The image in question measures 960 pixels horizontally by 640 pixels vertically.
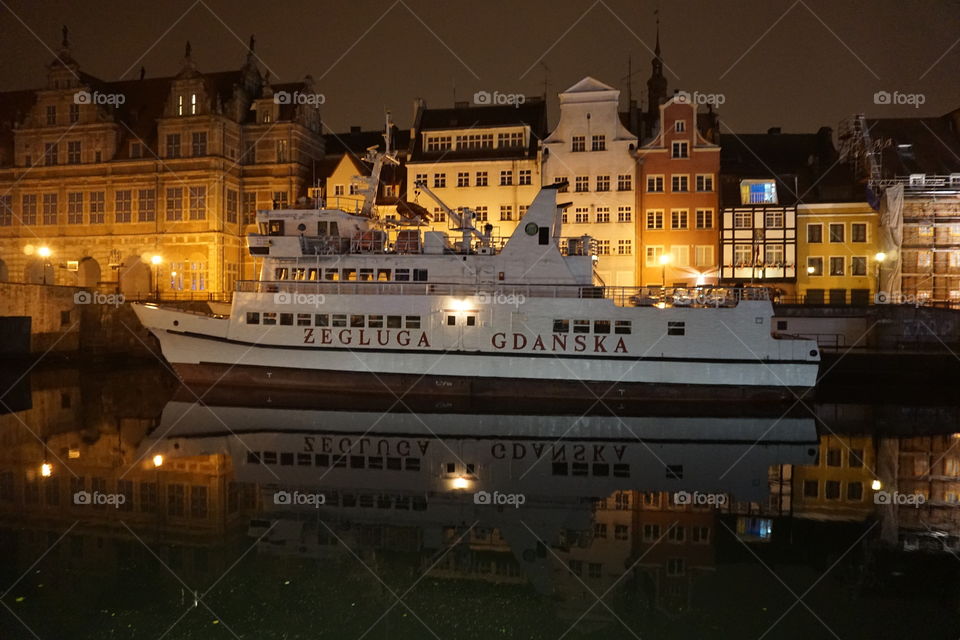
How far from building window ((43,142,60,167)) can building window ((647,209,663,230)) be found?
3589cm

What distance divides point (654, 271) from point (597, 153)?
704 cm

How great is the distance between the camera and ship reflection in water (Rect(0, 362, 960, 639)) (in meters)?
8.80

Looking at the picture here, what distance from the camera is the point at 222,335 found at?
26219 millimetres

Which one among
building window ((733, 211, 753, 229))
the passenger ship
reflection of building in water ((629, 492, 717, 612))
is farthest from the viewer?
building window ((733, 211, 753, 229))

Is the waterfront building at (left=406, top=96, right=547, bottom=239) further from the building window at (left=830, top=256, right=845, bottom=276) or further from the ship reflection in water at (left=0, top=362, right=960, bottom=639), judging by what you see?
the ship reflection in water at (left=0, top=362, right=960, bottom=639)

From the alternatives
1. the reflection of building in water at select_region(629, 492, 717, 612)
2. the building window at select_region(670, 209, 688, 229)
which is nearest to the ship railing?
the reflection of building in water at select_region(629, 492, 717, 612)

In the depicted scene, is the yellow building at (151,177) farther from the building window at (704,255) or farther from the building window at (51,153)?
the building window at (704,255)

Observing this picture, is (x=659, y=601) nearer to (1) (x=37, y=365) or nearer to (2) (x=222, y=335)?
(2) (x=222, y=335)

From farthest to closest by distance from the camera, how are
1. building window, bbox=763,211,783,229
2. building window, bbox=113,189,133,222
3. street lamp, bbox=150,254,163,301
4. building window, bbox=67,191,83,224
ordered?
building window, bbox=67,191,83,224 → building window, bbox=113,189,133,222 → street lamp, bbox=150,254,163,301 → building window, bbox=763,211,783,229

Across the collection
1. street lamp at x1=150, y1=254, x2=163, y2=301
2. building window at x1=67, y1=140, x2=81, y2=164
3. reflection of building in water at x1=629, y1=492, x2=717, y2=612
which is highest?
building window at x1=67, y1=140, x2=81, y2=164

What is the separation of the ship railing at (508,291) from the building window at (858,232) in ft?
55.1

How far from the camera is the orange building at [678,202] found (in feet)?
125

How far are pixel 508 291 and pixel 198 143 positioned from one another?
2583 cm

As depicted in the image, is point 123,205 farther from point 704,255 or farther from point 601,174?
point 704,255
